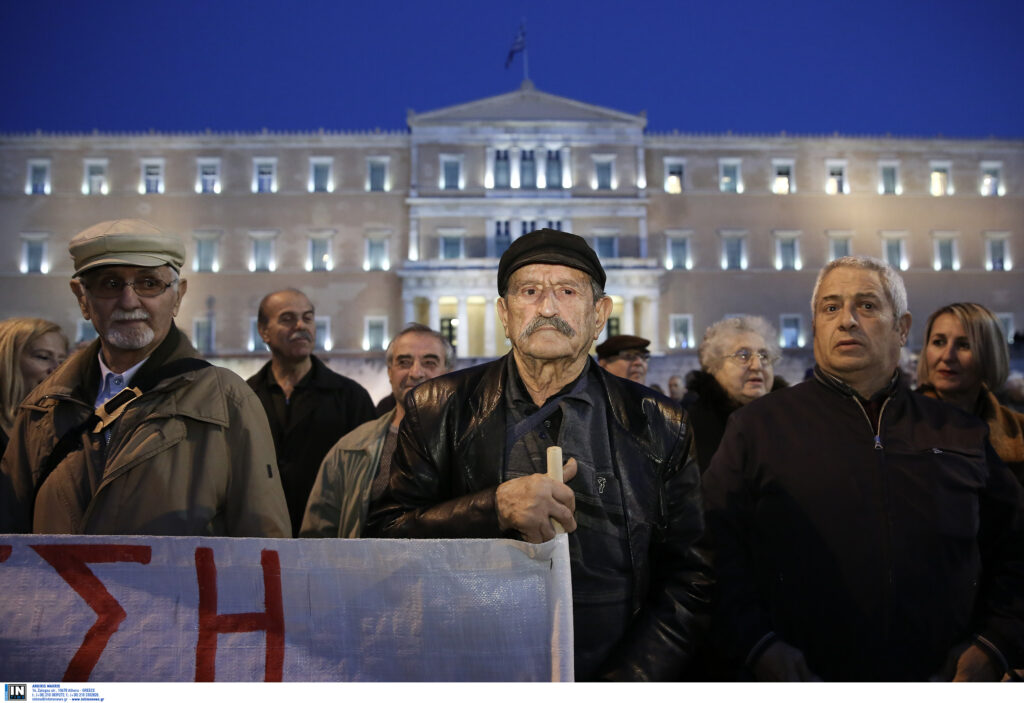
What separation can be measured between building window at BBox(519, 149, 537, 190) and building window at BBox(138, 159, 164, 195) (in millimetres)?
13808

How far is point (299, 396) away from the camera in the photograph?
483 centimetres

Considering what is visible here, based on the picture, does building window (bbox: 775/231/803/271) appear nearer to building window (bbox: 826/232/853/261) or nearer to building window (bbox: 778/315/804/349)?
building window (bbox: 826/232/853/261)

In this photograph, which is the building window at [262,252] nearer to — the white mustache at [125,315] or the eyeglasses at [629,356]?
the eyeglasses at [629,356]

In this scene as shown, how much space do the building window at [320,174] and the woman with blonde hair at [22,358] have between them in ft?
91.2

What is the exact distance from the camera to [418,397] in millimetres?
2244

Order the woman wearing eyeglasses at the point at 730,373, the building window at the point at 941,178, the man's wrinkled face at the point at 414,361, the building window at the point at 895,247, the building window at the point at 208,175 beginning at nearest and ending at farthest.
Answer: the man's wrinkled face at the point at 414,361 → the woman wearing eyeglasses at the point at 730,373 → the building window at the point at 208,175 → the building window at the point at 895,247 → the building window at the point at 941,178

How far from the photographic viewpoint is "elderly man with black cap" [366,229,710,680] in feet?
6.79

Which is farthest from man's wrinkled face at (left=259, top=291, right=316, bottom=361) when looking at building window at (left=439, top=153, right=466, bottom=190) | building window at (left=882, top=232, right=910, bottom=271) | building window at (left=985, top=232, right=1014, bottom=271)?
building window at (left=985, top=232, right=1014, bottom=271)

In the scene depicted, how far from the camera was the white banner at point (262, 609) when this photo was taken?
1938 mm

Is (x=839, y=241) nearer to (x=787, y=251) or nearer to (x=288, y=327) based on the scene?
(x=787, y=251)

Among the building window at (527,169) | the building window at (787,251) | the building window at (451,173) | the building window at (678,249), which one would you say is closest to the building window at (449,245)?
the building window at (451,173)

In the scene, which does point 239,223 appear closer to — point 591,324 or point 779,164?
point 779,164
